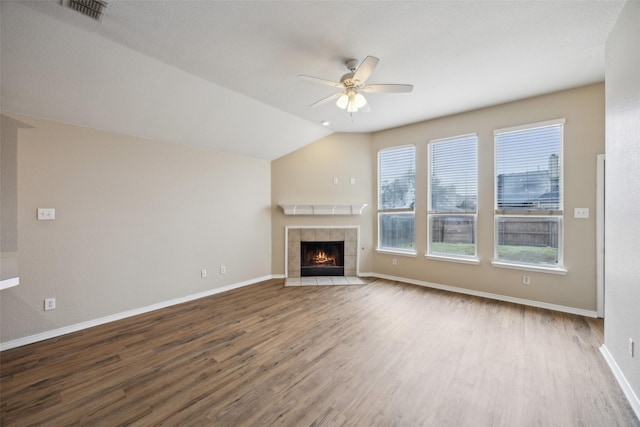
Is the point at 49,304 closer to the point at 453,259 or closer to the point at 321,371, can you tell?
the point at 321,371

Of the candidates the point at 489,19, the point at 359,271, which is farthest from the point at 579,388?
the point at 359,271

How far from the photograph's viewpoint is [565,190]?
11.3 feet

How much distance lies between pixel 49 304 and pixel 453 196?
5657mm

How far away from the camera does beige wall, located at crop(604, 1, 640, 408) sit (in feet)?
5.98

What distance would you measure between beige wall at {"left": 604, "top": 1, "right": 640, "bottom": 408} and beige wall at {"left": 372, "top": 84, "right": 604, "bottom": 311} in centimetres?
122

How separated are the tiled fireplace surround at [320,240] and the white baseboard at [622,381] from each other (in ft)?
11.5

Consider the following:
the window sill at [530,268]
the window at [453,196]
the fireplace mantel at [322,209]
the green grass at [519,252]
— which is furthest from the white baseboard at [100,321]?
the window sill at [530,268]

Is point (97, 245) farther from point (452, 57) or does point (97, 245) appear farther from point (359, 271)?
point (452, 57)

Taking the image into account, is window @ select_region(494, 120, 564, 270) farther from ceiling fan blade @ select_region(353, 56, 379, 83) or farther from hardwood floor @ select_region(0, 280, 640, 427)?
ceiling fan blade @ select_region(353, 56, 379, 83)

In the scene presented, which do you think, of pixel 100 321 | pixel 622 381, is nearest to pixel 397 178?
pixel 622 381

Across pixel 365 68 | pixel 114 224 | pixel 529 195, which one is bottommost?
pixel 114 224

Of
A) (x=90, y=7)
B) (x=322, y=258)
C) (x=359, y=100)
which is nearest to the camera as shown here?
(x=90, y=7)

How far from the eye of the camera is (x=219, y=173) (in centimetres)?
439

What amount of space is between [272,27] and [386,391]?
3.10 m
